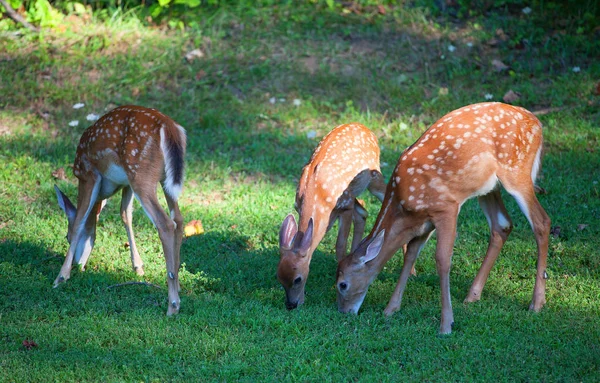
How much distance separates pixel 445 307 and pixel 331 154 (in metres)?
2.01

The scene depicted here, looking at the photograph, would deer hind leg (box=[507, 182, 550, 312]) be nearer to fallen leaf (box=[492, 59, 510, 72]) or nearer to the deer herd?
the deer herd

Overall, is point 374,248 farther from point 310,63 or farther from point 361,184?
point 310,63

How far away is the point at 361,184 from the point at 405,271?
1.14 m

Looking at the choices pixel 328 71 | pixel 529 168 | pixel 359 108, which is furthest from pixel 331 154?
pixel 328 71

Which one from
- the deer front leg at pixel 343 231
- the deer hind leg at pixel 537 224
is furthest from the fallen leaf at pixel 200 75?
the deer hind leg at pixel 537 224

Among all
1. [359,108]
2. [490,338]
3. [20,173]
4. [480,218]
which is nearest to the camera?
[490,338]

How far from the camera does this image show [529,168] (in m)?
6.40

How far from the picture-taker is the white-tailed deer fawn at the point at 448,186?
20.4 ft

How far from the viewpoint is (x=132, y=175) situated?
662cm

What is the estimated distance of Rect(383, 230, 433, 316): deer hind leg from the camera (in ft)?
21.3

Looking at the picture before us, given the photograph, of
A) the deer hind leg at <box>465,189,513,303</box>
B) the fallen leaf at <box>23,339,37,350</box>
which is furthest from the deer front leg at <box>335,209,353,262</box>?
the fallen leaf at <box>23,339,37,350</box>

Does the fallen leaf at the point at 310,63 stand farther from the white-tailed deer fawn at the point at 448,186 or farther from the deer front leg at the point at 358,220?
the white-tailed deer fawn at the point at 448,186

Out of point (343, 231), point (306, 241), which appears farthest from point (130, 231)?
point (343, 231)

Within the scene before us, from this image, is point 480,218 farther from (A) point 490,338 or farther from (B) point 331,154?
(A) point 490,338
